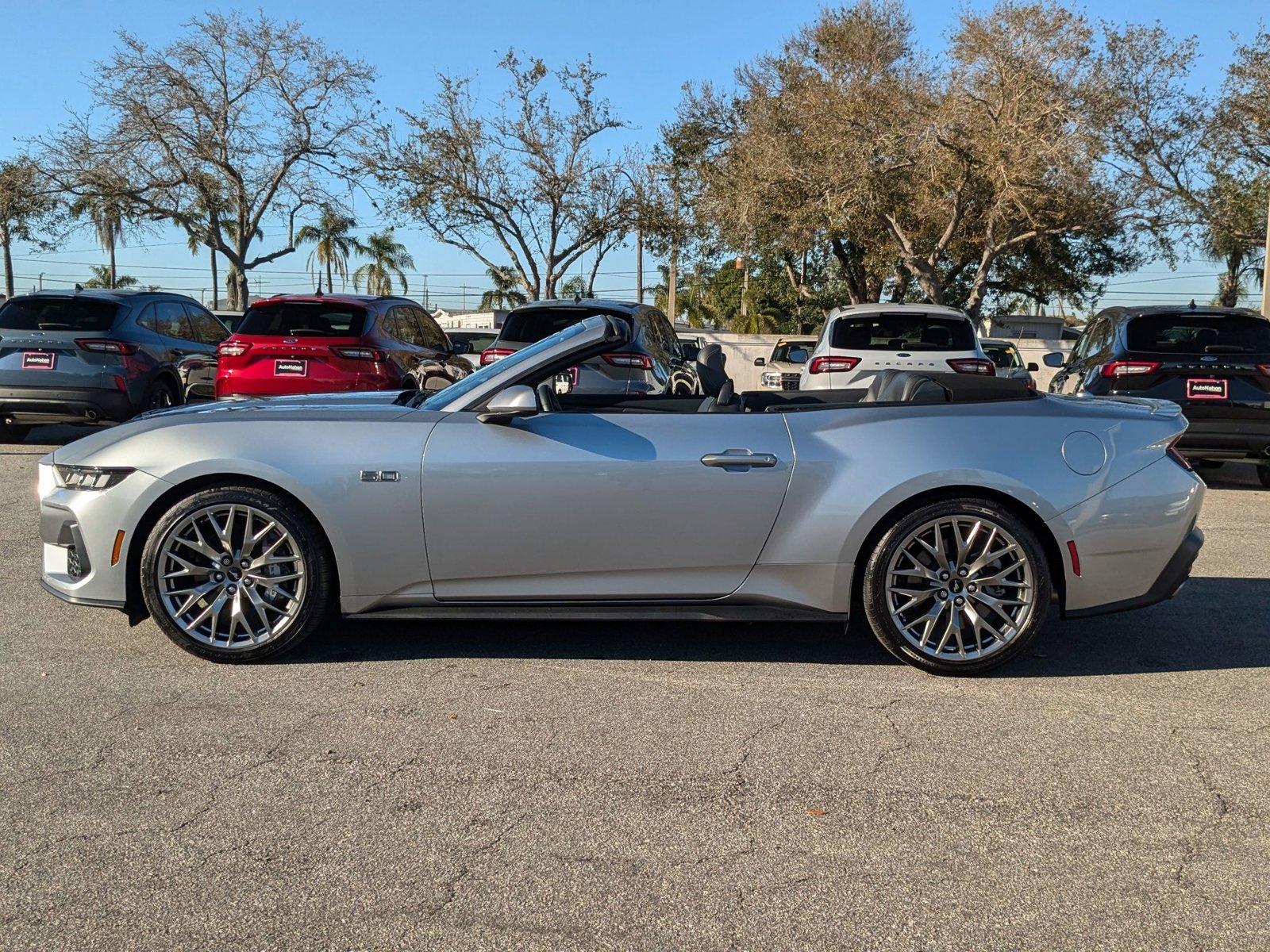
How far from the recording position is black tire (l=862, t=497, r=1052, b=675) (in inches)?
188

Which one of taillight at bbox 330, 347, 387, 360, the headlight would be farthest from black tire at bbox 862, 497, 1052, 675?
taillight at bbox 330, 347, 387, 360

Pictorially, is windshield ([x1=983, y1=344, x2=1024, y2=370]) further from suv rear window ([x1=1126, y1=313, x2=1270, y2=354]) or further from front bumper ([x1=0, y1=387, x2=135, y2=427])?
front bumper ([x1=0, y1=387, x2=135, y2=427])

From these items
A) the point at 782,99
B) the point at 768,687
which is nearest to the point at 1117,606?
the point at 768,687

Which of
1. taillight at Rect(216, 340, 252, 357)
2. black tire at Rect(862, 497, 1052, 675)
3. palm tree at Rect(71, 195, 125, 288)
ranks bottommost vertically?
black tire at Rect(862, 497, 1052, 675)

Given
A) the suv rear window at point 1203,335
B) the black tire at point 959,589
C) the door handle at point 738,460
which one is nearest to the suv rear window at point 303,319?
the suv rear window at point 1203,335

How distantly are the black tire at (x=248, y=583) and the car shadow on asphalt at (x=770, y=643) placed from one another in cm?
17

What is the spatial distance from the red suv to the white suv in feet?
12.5

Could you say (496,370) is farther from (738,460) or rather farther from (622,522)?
(738,460)

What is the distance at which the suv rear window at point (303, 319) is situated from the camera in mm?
11438

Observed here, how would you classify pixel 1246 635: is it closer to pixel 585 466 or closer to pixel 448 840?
pixel 585 466

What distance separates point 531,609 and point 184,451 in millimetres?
1555

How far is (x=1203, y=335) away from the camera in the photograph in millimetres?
10188

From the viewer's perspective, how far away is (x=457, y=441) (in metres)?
4.77

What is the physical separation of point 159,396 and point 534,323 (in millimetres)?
3952
